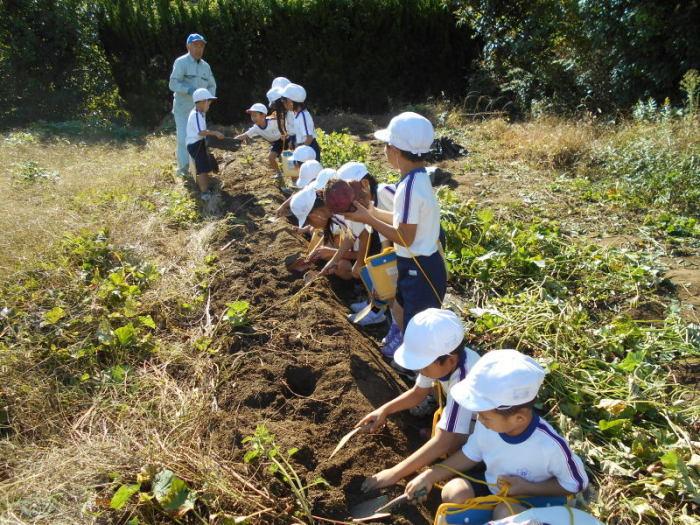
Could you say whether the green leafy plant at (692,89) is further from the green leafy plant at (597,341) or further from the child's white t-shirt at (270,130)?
the child's white t-shirt at (270,130)

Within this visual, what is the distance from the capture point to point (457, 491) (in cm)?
243

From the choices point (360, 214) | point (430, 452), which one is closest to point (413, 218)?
point (360, 214)

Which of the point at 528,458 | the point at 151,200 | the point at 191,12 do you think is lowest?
the point at 151,200

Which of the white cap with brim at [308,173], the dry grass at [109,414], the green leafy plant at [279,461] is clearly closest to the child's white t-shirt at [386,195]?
the white cap with brim at [308,173]

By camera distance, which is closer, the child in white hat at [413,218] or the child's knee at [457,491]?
the child's knee at [457,491]

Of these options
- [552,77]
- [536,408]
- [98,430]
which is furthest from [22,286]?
[552,77]

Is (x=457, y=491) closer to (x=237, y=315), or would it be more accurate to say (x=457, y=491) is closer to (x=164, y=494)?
(x=164, y=494)

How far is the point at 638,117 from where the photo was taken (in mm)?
7922

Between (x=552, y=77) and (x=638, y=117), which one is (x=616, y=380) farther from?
(x=552, y=77)

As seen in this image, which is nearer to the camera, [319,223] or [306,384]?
[306,384]

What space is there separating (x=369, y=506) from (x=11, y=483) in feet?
5.83

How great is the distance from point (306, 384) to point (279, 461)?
0.87 m

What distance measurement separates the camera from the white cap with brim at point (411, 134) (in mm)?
3068

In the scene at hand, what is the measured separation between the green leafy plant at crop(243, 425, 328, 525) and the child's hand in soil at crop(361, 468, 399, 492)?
201 millimetres
